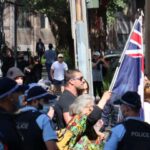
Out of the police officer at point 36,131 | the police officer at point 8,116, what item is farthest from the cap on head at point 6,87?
the police officer at point 36,131

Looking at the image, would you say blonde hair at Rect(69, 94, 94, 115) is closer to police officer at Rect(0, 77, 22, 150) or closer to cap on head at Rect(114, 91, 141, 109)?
cap on head at Rect(114, 91, 141, 109)

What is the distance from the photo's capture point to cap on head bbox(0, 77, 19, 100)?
4970mm

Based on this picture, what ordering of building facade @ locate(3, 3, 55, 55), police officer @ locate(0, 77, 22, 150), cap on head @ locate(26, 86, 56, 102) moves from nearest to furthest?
police officer @ locate(0, 77, 22, 150), cap on head @ locate(26, 86, 56, 102), building facade @ locate(3, 3, 55, 55)

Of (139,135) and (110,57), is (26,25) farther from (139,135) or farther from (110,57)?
(139,135)

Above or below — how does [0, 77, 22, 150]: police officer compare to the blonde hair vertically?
above

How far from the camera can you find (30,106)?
6348 mm

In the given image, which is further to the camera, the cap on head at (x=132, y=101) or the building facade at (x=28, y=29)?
the building facade at (x=28, y=29)

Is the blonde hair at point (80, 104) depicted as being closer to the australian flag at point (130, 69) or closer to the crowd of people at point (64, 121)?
the crowd of people at point (64, 121)

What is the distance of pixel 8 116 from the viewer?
16.0ft

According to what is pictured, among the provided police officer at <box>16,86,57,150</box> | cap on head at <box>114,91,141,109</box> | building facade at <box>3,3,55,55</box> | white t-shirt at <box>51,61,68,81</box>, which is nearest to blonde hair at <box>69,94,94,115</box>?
cap on head at <box>114,91,141,109</box>

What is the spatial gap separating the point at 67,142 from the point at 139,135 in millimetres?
970

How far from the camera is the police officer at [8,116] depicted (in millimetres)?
4738

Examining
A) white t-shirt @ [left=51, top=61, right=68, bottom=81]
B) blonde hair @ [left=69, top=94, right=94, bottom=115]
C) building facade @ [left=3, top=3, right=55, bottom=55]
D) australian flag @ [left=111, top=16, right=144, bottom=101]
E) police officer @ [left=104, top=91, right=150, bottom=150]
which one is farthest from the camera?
building facade @ [left=3, top=3, right=55, bottom=55]

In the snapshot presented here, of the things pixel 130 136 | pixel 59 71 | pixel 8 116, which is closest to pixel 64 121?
pixel 130 136
